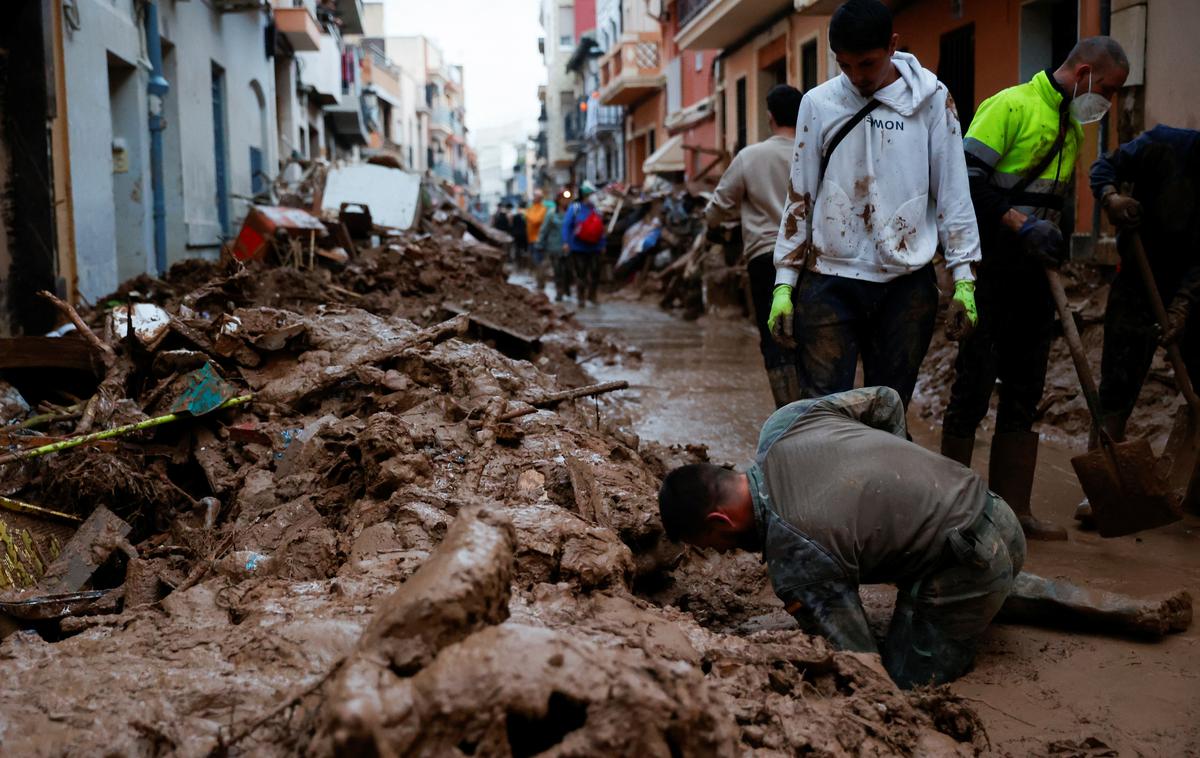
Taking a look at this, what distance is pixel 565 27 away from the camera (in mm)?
64625

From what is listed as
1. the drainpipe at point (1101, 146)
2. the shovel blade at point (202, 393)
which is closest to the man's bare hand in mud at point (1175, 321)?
the drainpipe at point (1101, 146)

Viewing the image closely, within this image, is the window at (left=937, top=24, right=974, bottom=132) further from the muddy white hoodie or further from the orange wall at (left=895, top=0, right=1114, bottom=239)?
the muddy white hoodie

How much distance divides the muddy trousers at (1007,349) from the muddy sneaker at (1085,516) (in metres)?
0.44

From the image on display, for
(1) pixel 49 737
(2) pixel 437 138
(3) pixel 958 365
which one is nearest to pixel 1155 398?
(3) pixel 958 365

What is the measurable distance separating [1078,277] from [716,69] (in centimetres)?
1528

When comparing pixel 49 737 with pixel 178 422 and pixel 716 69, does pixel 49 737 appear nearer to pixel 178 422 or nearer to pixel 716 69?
pixel 178 422

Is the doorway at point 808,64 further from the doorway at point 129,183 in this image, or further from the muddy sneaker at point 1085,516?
the muddy sneaker at point 1085,516

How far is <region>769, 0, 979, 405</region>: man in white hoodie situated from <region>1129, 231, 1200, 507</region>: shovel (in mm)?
1160

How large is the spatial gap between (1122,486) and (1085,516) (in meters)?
0.54

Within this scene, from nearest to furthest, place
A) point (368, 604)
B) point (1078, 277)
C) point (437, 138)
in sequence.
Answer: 1. point (368, 604)
2. point (1078, 277)
3. point (437, 138)

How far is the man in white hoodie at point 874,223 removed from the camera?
11.3 feet

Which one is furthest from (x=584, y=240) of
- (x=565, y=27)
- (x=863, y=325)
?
(x=565, y=27)

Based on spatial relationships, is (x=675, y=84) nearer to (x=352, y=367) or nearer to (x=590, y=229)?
(x=590, y=229)

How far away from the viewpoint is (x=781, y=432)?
2.96 m
